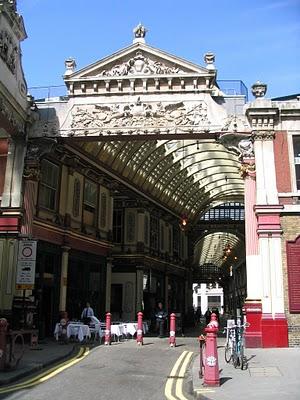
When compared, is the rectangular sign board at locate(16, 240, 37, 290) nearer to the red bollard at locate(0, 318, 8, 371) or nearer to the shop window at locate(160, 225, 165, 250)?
→ the red bollard at locate(0, 318, 8, 371)

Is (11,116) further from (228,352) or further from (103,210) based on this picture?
(228,352)

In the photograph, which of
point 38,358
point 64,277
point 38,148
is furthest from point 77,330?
point 38,148

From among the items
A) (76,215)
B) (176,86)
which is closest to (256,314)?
(176,86)

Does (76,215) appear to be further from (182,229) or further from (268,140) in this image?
(182,229)

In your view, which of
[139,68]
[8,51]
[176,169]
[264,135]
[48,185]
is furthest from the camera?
[176,169]

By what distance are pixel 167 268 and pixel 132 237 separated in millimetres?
5849

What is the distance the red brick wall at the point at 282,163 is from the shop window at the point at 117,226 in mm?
14604

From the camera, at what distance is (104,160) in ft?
86.8

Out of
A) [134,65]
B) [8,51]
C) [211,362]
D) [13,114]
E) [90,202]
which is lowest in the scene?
[211,362]

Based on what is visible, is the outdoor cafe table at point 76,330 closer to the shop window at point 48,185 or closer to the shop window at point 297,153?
the shop window at point 48,185

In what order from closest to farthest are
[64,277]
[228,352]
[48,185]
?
1. [228,352]
2. [48,185]
3. [64,277]

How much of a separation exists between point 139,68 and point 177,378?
41.5 feet

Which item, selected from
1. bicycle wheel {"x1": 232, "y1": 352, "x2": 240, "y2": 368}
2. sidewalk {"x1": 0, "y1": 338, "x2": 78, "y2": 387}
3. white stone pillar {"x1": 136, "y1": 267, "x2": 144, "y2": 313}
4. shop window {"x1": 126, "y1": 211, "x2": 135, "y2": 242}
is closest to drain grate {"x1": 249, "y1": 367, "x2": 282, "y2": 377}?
bicycle wheel {"x1": 232, "y1": 352, "x2": 240, "y2": 368}

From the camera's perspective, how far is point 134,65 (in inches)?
794
